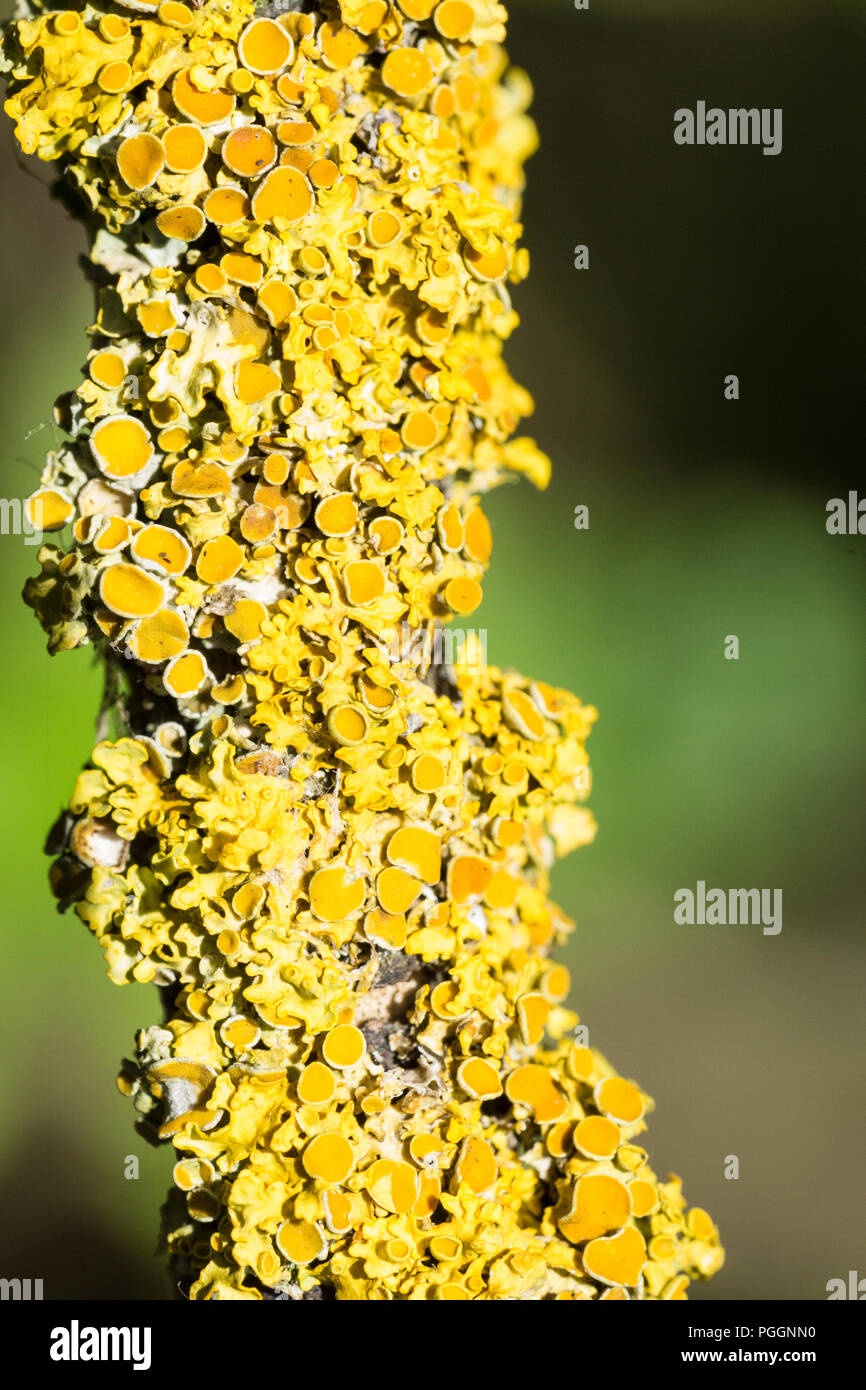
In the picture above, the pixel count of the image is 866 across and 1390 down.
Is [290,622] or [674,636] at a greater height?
[674,636]

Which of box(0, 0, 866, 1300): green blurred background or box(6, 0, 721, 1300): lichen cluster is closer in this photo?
box(6, 0, 721, 1300): lichen cluster

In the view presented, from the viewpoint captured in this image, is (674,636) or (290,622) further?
(674,636)

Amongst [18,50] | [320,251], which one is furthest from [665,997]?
[18,50]

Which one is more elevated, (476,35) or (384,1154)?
(476,35)

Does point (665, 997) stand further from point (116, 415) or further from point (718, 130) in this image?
point (116, 415)
